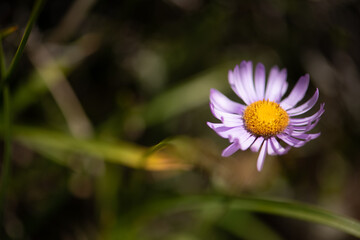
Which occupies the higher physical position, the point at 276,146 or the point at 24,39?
the point at 24,39

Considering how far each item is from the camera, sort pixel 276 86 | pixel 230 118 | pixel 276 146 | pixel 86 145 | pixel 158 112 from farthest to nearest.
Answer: pixel 158 112
pixel 86 145
pixel 276 86
pixel 230 118
pixel 276 146

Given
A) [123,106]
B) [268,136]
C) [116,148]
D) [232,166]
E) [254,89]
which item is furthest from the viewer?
[232,166]

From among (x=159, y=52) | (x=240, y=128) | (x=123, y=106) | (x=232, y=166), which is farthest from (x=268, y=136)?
(x=159, y=52)

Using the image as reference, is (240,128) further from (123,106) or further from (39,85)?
(39,85)

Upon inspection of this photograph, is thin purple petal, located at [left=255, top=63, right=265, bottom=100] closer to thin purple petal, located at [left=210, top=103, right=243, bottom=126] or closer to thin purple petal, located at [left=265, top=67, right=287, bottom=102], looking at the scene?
thin purple petal, located at [left=265, top=67, right=287, bottom=102]

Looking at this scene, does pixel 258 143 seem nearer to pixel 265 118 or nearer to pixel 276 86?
pixel 265 118

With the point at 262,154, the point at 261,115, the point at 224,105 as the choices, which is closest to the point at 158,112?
the point at 224,105
